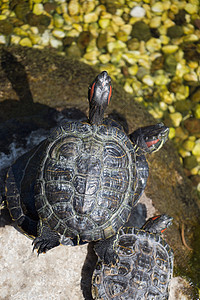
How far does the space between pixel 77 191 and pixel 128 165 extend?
22.7 inches

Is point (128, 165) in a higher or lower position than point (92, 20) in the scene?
lower

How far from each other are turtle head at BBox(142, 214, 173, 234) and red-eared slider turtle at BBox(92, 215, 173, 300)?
0.33 ft

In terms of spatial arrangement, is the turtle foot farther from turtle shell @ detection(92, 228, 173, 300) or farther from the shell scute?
turtle shell @ detection(92, 228, 173, 300)

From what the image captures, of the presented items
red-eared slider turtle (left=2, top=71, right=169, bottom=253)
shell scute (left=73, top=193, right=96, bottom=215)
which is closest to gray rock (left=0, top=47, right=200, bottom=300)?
red-eared slider turtle (left=2, top=71, right=169, bottom=253)

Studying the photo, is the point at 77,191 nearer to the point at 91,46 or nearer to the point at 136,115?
the point at 136,115

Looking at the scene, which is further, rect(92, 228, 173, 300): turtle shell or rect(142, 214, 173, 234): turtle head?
rect(142, 214, 173, 234): turtle head

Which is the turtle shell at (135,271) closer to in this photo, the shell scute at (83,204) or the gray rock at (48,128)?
the gray rock at (48,128)

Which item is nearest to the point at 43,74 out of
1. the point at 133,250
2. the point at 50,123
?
the point at 50,123

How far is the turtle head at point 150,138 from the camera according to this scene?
3104 millimetres

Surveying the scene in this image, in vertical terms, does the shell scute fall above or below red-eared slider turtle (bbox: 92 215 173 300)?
above

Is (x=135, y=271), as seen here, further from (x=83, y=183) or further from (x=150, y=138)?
(x=150, y=138)

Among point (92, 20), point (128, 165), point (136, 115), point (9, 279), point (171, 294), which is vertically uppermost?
point (92, 20)

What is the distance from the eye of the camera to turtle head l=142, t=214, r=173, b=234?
296 cm

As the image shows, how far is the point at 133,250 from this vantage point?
2.71m
